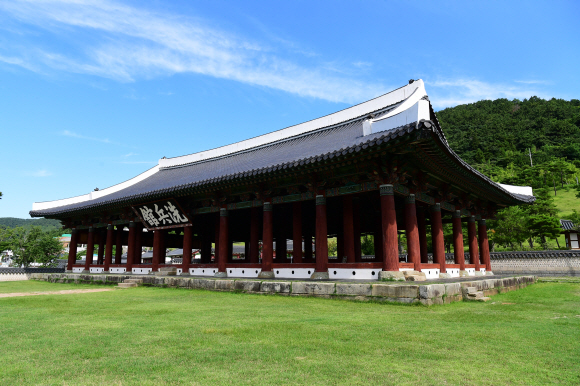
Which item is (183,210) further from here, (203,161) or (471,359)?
(471,359)

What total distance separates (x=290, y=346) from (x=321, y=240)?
903 centimetres

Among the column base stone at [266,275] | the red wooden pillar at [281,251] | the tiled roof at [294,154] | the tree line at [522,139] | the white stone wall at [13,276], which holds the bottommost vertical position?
the white stone wall at [13,276]

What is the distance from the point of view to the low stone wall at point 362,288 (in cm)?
959

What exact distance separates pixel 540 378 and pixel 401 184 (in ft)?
33.6

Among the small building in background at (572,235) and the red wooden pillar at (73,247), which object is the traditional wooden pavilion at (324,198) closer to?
the red wooden pillar at (73,247)

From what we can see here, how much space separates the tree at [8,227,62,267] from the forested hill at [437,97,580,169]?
296 ft

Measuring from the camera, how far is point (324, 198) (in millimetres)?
14430

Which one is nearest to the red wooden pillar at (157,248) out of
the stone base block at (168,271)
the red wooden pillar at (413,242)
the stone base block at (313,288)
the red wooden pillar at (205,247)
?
the stone base block at (168,271)

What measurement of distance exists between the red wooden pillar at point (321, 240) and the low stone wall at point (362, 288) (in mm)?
1915

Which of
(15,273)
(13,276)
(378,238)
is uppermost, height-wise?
(378,238)

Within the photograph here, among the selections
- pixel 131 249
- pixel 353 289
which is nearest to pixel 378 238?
pixel 353 289

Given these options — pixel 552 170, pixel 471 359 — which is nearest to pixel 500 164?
pixel 552 170

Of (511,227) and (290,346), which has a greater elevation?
(511,227)

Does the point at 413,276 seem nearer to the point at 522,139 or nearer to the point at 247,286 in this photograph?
the point at 247,286
